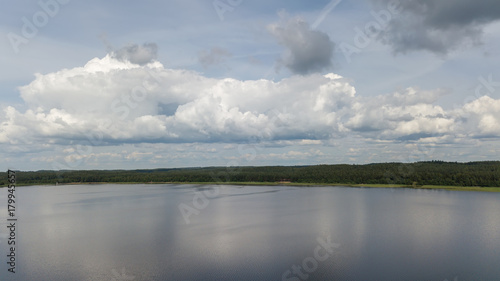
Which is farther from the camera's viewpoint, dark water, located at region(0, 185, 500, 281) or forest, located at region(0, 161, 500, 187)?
forest, located at region(0, 161, 500, 187)

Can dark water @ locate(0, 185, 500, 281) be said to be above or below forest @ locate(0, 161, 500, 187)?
below

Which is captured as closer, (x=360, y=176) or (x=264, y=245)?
(x=264, y=245)

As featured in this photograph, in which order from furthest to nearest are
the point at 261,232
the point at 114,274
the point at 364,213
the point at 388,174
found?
the point at 388,174
the point at 364,213
the point at 261,232
the point at 114,274

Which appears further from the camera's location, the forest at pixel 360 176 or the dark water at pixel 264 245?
the forest at pixel 360 176

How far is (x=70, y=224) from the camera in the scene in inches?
2117

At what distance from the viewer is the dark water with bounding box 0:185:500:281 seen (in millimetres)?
28828

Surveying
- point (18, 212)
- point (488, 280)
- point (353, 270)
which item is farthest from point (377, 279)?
point (18, 212)

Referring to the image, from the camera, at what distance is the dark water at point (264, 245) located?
2883cm

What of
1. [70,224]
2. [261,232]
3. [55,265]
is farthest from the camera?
[70,224]

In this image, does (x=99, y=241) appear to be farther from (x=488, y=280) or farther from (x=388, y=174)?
(x=388, y=174)

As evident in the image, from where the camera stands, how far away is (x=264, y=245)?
123 feet

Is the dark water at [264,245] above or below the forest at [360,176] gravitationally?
below

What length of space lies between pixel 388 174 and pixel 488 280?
366ft

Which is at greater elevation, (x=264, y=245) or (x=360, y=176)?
(x=360, y=176)
